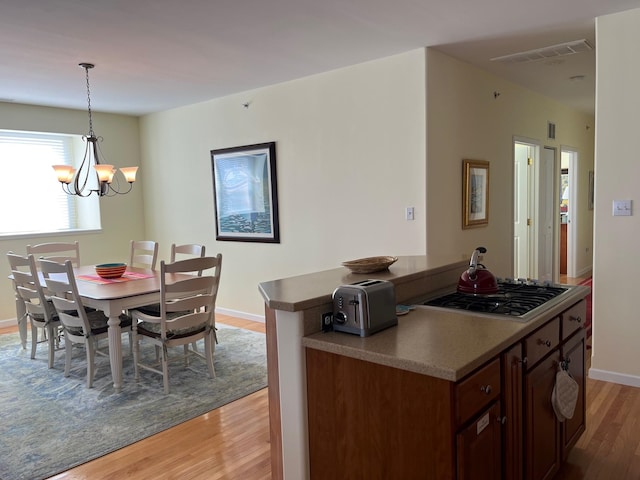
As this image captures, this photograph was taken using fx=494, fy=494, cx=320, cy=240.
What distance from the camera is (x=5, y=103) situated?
5469 millimetres

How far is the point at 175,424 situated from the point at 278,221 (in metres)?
2.58

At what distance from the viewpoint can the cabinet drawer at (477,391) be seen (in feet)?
4.93

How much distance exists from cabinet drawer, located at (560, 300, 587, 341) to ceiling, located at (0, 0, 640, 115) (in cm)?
191

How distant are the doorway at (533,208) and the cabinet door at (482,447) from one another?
15.4ft

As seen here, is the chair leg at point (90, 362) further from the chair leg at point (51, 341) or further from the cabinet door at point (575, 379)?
the cabinet door at point (575, 379)

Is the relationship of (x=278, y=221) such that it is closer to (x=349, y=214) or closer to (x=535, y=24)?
(x=349, y=214)

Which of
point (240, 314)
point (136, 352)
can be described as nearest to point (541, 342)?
point (136, 352)

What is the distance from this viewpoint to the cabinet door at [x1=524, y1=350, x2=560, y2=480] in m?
1.93

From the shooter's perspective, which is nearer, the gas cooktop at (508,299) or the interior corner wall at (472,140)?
the gas cooktop at (508,299)

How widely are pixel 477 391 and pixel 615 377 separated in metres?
2.59

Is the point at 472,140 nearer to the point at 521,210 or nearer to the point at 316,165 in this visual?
the point at 316,165

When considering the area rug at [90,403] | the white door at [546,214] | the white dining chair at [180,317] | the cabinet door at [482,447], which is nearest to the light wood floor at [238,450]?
the area rug at [90,403]

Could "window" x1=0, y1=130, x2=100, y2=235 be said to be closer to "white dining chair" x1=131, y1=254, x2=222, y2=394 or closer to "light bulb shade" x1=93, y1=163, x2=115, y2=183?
"light bulb shade" x1=93, y1=163, x2=115, y2=183

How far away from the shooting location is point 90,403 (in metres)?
3.36
